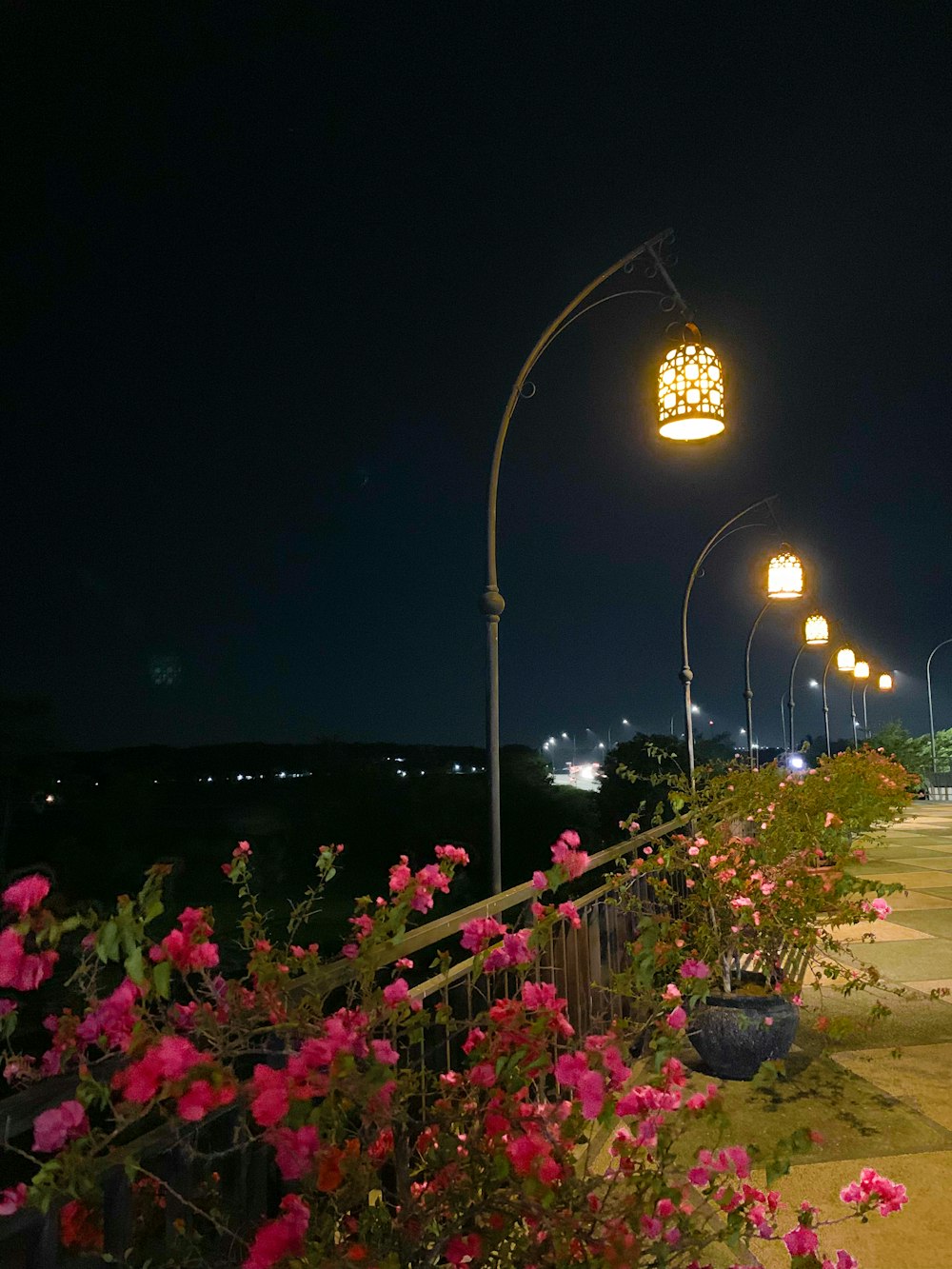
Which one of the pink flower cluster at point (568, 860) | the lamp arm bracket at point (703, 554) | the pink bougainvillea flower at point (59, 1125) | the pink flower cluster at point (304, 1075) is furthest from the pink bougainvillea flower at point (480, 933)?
the lamp arm bracket at point (703, 554)

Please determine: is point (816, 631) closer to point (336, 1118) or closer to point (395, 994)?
point (395, 994)

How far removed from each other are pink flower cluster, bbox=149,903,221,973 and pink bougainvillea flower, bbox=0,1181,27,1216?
0.49m

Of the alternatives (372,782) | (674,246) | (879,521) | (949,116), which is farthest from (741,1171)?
(372,782)

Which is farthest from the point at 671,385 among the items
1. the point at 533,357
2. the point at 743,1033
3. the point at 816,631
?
the point at 816,631

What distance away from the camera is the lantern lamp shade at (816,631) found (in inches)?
717

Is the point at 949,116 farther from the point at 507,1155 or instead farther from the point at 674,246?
the point at 507,1155

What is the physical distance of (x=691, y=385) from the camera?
262 inches

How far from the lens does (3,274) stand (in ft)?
272

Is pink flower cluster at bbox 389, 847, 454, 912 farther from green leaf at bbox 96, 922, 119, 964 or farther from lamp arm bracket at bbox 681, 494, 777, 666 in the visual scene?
lamp arm bracket at bbox 681, 494, 777, 666

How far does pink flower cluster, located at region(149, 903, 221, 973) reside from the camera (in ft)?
6.55

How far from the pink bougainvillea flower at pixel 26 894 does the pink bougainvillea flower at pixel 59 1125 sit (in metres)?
0.39

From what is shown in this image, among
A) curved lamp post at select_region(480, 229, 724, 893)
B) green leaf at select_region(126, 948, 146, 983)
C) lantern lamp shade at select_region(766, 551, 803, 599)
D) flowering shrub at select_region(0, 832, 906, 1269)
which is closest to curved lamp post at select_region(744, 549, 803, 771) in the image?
lantern lamp shade at select_region(766, 551, 803, 599)

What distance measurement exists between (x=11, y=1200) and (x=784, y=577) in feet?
42.5

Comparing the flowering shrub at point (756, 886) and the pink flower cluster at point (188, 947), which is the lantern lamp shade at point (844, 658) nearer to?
the flowering shrub at point (756, 886)
